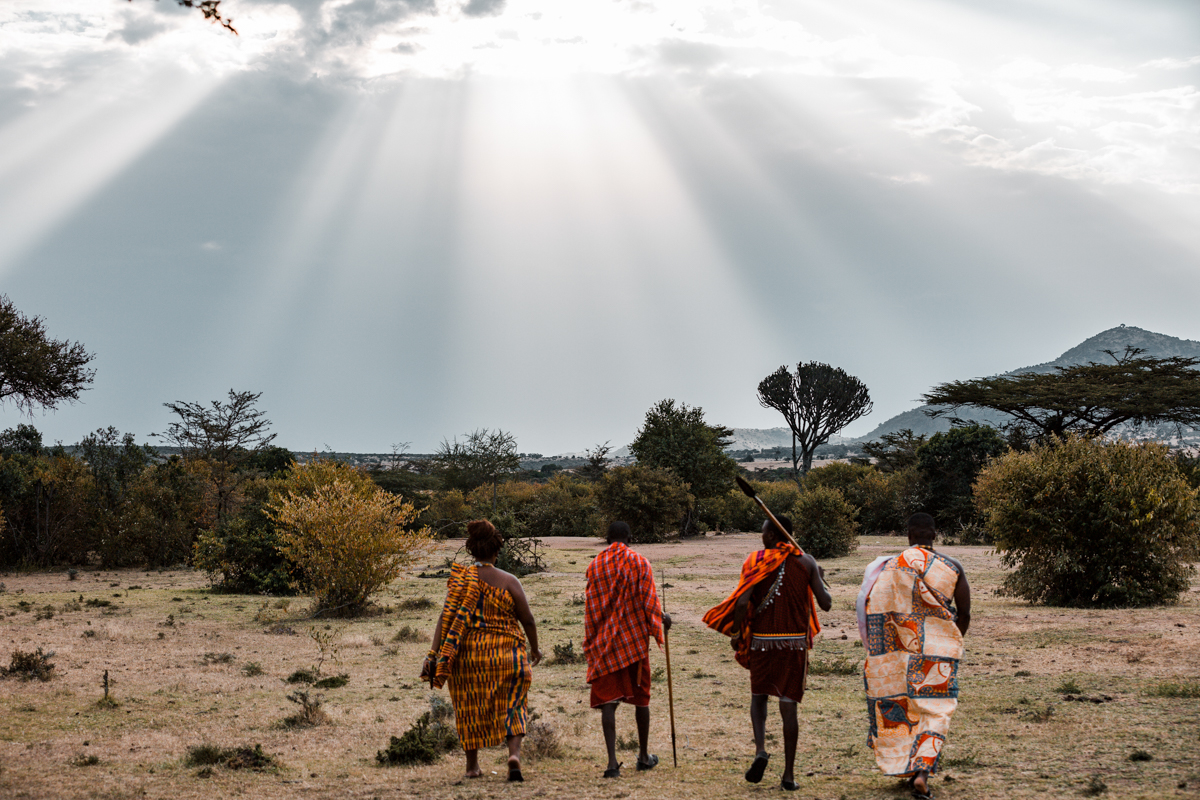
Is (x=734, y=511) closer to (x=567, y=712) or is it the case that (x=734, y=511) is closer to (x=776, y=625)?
(x=567, y=712)

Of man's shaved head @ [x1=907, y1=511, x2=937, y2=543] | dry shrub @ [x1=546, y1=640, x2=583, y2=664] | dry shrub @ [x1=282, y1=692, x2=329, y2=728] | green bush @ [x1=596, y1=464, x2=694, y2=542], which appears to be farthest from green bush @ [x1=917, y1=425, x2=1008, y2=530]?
man's shaved head @ [x1=907, y1=511, x2=937, y2=543]

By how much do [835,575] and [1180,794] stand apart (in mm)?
16287

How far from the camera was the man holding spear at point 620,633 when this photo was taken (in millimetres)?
5902

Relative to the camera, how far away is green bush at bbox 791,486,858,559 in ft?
85.1

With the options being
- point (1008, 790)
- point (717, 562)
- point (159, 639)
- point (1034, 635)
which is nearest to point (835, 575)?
point (717, 562)

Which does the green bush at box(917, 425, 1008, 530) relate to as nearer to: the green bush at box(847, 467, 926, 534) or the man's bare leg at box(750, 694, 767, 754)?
the green bush at box(847, 467, 926, 534)

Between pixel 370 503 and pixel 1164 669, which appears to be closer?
pixel 1164 669

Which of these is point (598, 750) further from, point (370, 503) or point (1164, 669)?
point (370, 503)

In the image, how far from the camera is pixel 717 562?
26812mm

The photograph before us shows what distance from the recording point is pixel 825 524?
85.9 ft

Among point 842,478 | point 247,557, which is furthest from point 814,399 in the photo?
point 247,557

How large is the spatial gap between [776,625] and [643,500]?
101 ft

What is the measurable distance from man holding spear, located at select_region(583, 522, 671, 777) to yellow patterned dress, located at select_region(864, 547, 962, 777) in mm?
1434

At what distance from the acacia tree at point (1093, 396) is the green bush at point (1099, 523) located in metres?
22.8
